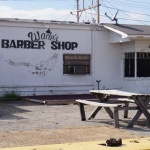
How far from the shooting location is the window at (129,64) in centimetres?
2386

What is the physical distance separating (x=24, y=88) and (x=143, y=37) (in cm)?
691

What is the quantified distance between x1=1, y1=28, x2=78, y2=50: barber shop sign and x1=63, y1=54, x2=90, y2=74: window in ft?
1.81

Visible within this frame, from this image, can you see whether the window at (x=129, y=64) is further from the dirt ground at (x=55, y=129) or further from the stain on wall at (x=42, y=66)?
the dirt ground at (x=55, y=129)

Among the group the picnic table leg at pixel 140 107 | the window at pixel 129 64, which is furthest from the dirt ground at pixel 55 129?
the window at pixel 129 64

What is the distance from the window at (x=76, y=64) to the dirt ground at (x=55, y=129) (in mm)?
8383

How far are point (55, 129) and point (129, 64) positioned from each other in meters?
13.6

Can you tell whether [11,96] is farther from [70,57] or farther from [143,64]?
[143,64]

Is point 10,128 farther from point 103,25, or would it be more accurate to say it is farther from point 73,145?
point 103,25

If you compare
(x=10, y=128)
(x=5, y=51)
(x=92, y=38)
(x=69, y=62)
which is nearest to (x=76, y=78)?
(x=69, y=62)

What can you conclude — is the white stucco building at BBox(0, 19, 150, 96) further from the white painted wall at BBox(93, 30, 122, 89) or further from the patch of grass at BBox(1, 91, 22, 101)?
the patch of grass at BBox(1, 91, 22, 101)

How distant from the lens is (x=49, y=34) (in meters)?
23.1

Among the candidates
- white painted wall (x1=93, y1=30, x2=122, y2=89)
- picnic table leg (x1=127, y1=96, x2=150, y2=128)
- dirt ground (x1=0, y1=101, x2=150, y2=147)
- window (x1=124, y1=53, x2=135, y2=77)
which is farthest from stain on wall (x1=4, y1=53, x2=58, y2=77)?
picnic table leg (x1=127, y1=96, x2=150, y2=128)

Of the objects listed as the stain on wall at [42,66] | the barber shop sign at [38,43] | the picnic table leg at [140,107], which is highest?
the barber shop sign at [38,43]

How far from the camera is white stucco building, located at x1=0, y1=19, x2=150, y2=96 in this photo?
22.2 meters
